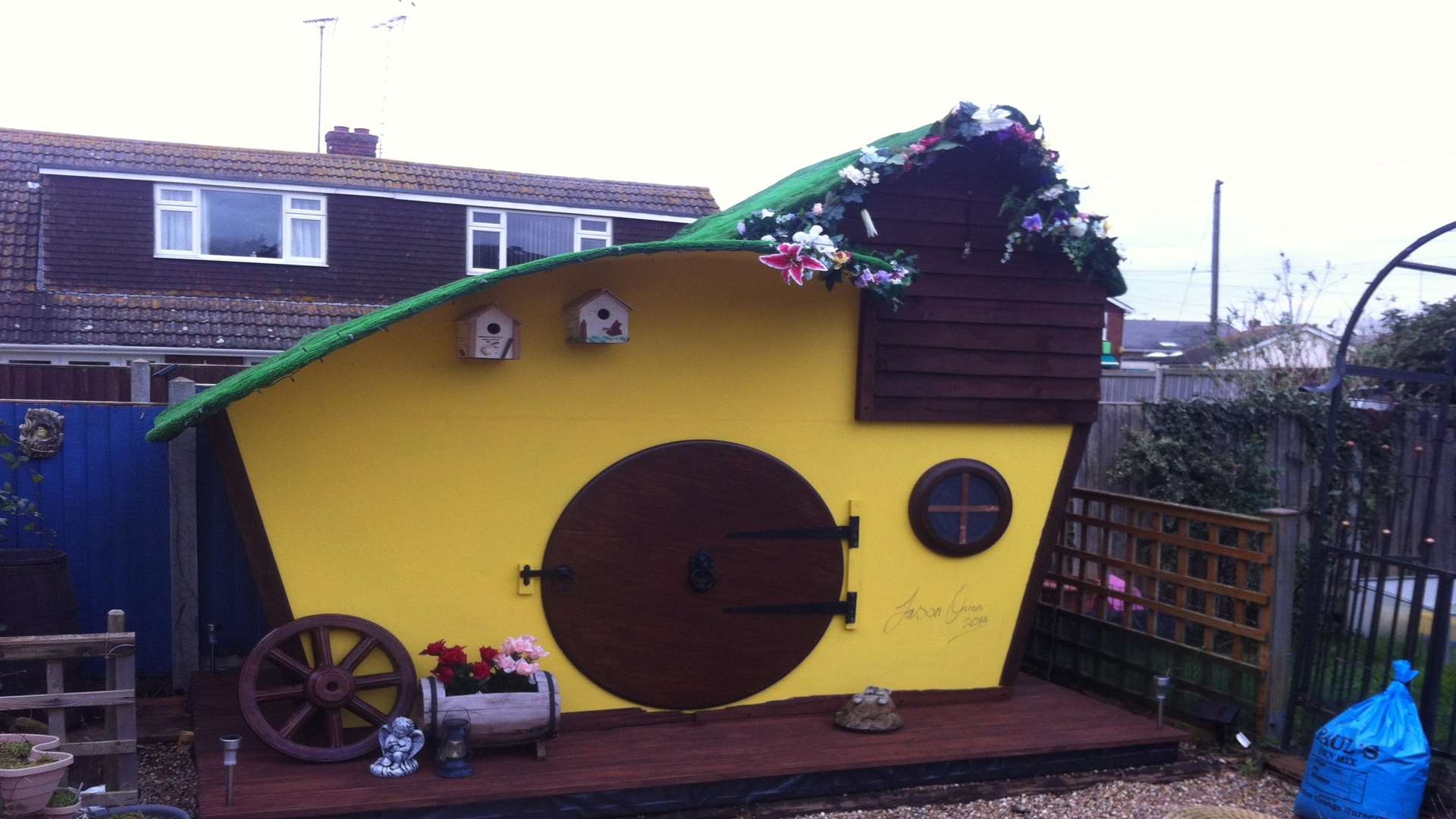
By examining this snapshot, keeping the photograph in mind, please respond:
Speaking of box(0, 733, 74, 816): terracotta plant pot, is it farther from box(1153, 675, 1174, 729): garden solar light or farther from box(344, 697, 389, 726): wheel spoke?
box(1153, 675, 1174, 729): garden solar light

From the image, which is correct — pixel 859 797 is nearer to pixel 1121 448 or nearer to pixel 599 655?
pixel 599 655

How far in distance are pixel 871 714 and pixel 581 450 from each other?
176 centimetres

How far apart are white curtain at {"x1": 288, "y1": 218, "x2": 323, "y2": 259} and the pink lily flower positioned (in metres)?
11.9

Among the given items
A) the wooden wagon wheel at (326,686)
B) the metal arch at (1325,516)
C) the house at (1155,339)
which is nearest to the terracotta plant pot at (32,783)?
the wooden wagon wheel at (326,686)

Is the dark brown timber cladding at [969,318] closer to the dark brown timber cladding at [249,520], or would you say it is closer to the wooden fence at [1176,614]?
the wooden fence at [1176,614]

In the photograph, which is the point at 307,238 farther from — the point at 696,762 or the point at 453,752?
the point at 696,762

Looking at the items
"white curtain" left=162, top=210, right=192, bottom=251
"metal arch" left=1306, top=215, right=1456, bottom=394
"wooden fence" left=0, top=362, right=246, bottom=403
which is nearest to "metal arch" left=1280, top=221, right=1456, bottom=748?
"metal arch" left=1306, top=215, right=1456, bottom=394

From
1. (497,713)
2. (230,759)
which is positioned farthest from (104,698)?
(497,713)

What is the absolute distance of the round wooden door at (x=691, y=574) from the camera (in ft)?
16.5

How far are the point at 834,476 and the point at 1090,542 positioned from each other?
11.4 feet

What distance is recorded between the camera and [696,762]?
184 inches

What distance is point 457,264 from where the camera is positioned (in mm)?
15758

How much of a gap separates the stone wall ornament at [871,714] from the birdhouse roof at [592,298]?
206 cm

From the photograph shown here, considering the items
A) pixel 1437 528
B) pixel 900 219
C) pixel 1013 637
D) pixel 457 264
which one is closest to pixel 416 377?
pixel 900 219
